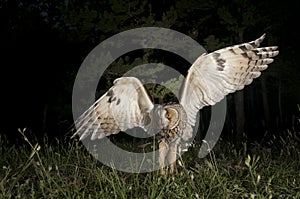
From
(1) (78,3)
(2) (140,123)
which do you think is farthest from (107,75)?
(2) (140,123)

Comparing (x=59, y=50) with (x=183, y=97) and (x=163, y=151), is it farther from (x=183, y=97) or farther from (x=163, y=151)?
(x=163, y=151)

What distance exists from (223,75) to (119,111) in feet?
2.82

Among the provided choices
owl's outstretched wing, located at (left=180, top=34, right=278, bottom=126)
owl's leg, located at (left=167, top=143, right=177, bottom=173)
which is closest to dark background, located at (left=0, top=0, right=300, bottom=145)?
owl's outstretched wing, located at (left=180, top=34, right=278, bottom=126)

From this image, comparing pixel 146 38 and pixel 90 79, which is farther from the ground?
pixel 146 38

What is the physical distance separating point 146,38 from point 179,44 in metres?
0.49

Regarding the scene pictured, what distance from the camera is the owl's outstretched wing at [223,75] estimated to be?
3.49 metres

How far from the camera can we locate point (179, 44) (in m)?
6.64

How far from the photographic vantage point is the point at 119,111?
11.8 ft

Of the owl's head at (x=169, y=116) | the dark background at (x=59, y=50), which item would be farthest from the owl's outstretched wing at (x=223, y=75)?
the dark background at (x=59, y=50)

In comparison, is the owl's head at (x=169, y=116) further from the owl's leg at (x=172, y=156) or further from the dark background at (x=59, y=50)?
the dark background at (x=59, y=50)

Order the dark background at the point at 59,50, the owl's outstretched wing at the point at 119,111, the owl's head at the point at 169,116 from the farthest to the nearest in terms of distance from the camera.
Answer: the dark background at the point at 59,50
the owl's outstretched wing at the point at 119,111
the owl's head at the point at 169,116

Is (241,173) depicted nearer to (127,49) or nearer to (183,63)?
(127,49)

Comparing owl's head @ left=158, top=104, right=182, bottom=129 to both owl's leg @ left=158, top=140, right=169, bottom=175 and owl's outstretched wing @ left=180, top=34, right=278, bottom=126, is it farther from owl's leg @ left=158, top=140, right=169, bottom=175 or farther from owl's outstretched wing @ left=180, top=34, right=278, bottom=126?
owl's outstretched wing @ left=180, top=34, right=278, bottom=126

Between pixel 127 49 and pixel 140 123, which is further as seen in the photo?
pixel 127 49
